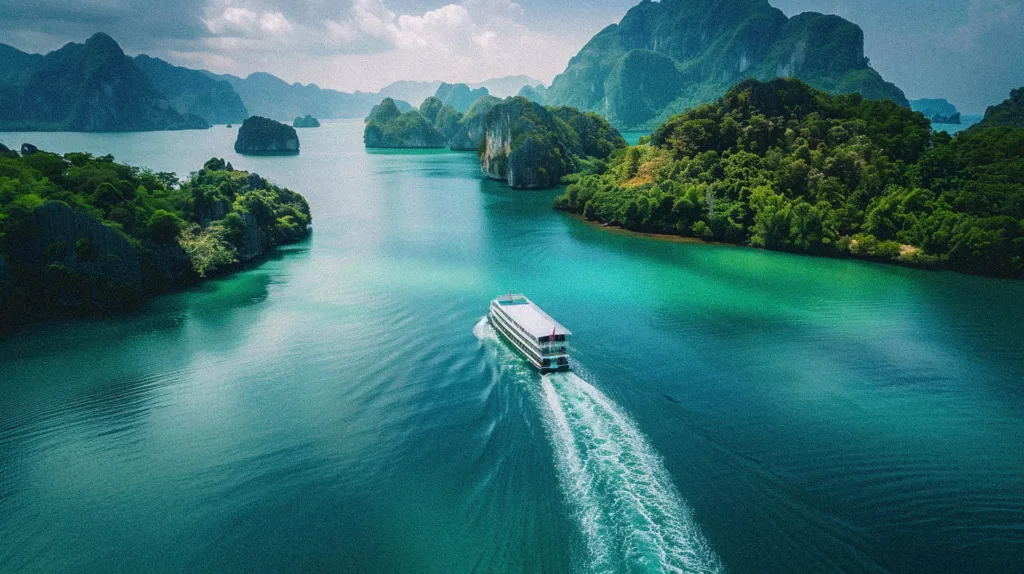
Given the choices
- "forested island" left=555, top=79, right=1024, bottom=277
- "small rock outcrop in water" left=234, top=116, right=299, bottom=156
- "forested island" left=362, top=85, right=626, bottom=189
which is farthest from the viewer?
"small rock outcrop in water" left=234, top=116, right=299, bottom=156

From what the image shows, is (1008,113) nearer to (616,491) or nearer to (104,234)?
(616,491)

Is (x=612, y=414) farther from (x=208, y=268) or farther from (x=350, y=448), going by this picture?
(x=208, y=268)

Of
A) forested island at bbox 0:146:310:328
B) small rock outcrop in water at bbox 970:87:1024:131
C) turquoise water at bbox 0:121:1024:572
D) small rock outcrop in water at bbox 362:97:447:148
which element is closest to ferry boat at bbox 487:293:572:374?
turquoise water at bbox 0:121:1024:572

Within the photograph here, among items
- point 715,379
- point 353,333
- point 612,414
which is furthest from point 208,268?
point 715,379

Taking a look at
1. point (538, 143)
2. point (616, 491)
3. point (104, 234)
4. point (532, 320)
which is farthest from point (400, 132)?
point (616, 491)

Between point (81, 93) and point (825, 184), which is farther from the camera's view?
point (81, 93)

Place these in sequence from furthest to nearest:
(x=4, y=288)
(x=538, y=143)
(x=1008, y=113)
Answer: (x=538, y=143)
(x=1008, y=113)
(x=4, y=288)

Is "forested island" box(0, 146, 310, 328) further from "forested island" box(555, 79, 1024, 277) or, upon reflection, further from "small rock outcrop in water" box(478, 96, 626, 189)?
"small rock outcrop in water" box(478, 96, 626, 189)
